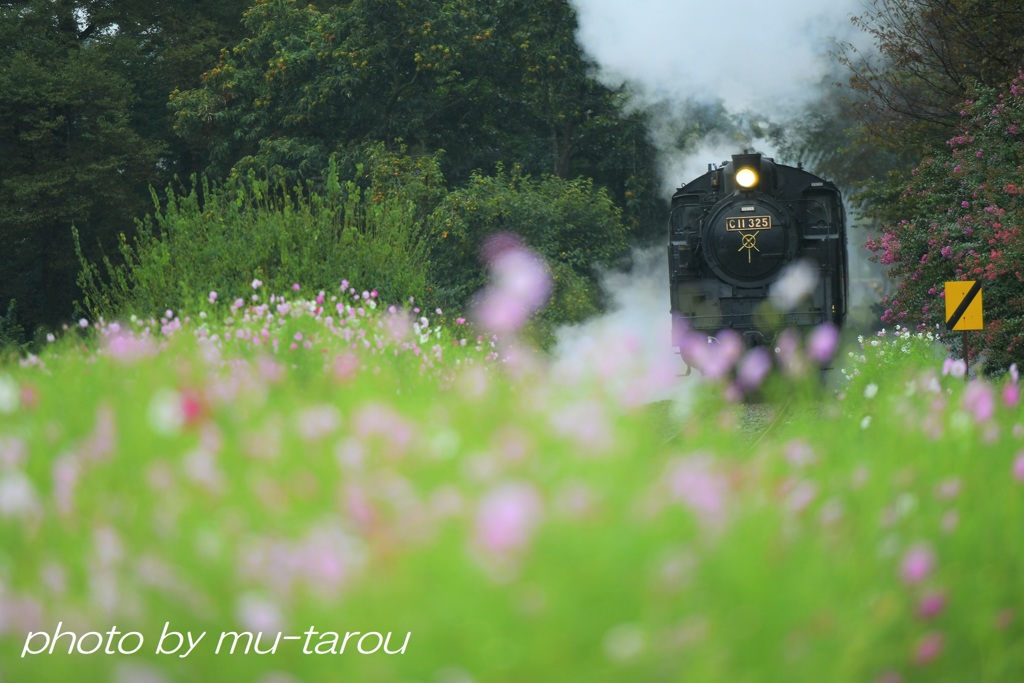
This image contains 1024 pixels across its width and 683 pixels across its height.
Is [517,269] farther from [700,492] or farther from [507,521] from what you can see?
[507,521]

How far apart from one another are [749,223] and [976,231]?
2.84m

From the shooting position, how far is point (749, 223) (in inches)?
642

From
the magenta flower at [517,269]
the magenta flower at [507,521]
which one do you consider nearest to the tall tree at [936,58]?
the magenta flower at [517,269]

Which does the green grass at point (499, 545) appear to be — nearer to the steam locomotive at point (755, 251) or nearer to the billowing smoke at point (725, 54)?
the steam locomotive at point (755, 251)

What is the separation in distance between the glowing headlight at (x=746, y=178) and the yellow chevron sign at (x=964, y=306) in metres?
4.57

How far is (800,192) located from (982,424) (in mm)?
11901

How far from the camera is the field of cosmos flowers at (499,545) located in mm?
2812

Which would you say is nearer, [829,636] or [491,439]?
[829,636]

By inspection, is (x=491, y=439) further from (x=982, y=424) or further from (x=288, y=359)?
(x=288, y=359)

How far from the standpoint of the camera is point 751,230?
16.3 meters

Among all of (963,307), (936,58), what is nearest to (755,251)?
(963,307)

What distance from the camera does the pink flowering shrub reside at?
46.2ft

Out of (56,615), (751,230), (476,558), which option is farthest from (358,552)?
(751,230)

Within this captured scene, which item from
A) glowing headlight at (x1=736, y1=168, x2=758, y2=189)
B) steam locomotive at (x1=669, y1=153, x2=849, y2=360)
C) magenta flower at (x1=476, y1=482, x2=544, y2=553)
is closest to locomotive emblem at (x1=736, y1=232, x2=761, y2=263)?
steam locomotive at (x1=669, y1=153, x2=849, y2=360)
